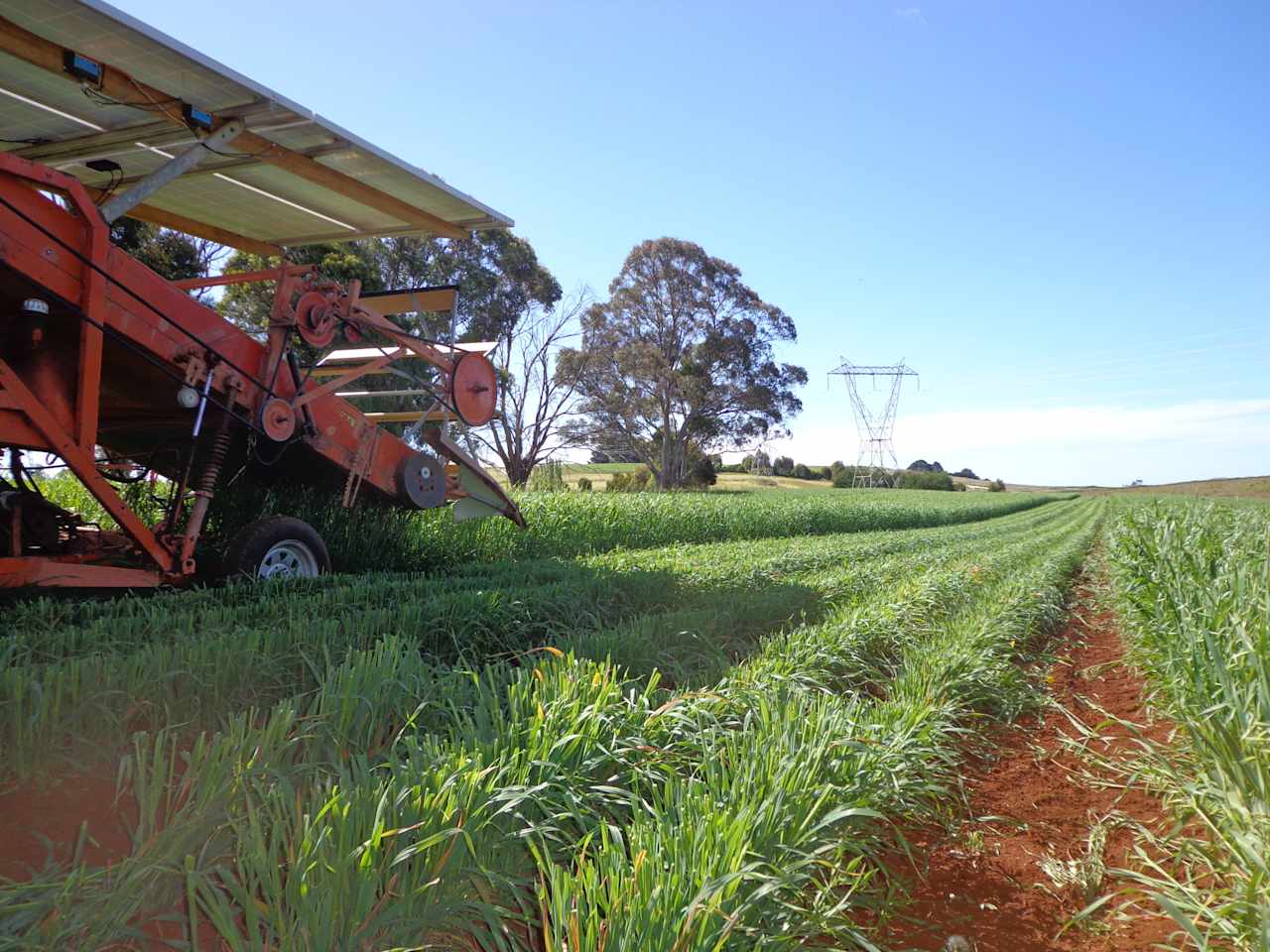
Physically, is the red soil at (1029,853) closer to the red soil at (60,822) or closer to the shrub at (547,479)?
the red soil at (60,822)

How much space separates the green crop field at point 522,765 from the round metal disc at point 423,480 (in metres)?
1.97

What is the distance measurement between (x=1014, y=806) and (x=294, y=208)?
781cm

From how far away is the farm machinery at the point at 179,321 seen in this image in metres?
4.64

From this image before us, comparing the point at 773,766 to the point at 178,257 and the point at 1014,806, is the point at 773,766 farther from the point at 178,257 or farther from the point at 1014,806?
the point at 178,257

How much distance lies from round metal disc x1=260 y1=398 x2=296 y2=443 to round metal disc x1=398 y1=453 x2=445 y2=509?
52.0 inches

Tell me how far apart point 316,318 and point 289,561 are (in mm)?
1967

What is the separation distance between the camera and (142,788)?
1992 millimetres

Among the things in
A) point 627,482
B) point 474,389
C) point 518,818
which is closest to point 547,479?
point 474,389

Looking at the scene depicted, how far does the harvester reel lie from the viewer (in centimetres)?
604

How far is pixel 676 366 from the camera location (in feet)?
125

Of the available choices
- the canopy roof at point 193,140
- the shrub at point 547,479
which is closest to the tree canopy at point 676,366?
the shrub at point 547,479

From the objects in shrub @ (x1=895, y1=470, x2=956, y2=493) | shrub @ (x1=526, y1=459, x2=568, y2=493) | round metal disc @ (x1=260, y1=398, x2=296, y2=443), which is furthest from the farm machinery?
shrub @ (x1=895, y1=470, x2=956, y2=493)

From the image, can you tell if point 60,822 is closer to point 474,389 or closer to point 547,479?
point 474,389

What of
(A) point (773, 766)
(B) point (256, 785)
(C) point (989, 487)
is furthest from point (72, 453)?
(C) point (989, 487)
